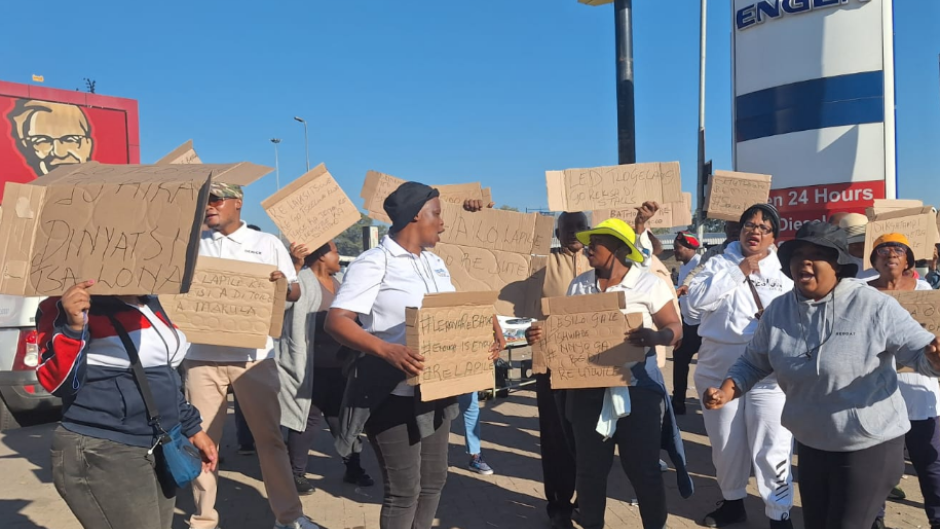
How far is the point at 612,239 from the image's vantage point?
149 inches

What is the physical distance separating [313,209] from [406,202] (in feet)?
6.04

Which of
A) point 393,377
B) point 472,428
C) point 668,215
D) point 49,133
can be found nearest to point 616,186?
point 668,215

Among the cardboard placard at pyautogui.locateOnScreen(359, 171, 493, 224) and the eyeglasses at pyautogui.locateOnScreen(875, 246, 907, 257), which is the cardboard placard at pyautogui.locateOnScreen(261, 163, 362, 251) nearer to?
the cardboard placard at pyautogui.locateOnScreen(359, 171, 493, 224)

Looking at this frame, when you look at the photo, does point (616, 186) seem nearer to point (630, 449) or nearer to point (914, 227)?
point (630, 449)

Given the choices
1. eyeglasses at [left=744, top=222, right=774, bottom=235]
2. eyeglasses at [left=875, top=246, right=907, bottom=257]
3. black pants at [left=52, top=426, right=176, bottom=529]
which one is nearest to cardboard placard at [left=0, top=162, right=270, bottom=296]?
black pants at [left=52, top=426, right=176, bottom=529]

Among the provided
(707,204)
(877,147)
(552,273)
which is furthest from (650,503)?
(877,147)

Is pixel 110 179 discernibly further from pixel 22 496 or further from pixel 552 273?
pixel 22 496

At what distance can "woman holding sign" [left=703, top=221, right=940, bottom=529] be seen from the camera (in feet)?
9.43

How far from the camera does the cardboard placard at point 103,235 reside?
8.15 feet

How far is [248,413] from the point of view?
13.9ft

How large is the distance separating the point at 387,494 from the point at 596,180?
2.95 meters

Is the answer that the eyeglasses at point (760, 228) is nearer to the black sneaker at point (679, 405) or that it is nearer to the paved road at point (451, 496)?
the paved road at point (451, 496)

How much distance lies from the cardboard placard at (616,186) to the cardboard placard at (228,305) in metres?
2.27

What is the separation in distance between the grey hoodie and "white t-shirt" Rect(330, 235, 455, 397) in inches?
68.7
